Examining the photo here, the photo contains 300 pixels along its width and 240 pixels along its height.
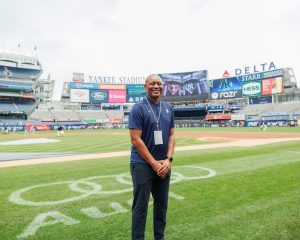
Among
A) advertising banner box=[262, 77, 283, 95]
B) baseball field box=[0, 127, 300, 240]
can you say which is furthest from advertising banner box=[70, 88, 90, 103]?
baseball field box=[0, 127, 300, 240]

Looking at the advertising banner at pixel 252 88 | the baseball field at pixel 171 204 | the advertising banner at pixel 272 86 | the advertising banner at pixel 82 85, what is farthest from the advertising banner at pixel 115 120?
the baseball field at pixel 171 204

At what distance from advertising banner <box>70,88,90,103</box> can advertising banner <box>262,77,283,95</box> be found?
5852 cm

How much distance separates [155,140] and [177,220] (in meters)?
1.85

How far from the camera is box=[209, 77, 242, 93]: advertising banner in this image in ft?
271

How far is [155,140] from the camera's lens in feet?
12.5

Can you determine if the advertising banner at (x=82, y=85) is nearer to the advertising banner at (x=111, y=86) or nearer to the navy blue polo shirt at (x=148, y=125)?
the advertising banner at (x=111, y=86)

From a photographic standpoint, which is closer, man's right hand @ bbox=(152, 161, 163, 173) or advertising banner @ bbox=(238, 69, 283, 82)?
man's right hand @ bbox=(152, 161, 163, 173)

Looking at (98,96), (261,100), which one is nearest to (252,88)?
(261,100)

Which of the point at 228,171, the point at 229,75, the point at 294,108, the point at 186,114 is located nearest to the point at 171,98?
the point at 186,114

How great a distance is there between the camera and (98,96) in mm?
98250

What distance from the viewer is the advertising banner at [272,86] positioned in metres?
73.4

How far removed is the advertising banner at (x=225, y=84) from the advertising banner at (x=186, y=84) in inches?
93.7

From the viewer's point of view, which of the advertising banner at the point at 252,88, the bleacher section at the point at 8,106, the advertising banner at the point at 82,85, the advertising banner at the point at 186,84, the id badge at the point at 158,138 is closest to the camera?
the id badge at the point at 158,138

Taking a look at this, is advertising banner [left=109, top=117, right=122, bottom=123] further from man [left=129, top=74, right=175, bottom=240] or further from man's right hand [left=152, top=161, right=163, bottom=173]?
man's right hand [left=152, top=161, right=163, bottom=173]
